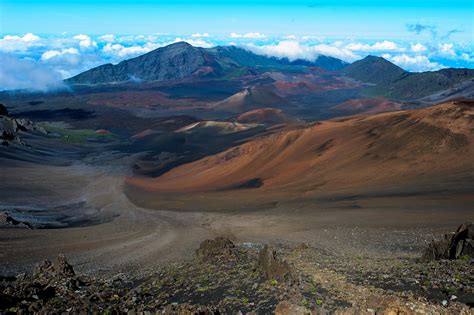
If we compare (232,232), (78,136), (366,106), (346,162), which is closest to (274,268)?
(232,232)

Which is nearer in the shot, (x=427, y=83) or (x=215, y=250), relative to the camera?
(x=215, y=250)

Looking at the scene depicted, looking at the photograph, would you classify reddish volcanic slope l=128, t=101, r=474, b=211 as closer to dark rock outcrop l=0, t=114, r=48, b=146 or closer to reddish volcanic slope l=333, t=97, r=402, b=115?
dark rock outcrop l=0, t=114, r=48, b=146

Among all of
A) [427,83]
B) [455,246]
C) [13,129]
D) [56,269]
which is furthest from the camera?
[427,83]

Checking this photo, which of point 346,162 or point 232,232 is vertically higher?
point 346,162

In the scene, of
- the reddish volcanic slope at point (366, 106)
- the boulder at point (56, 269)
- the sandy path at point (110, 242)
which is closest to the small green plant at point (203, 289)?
the boulder at point (56, 269)

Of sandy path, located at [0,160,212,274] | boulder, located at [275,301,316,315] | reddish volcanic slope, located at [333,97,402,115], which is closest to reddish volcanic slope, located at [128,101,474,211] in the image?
sandy path, located at [0,160,212,274]

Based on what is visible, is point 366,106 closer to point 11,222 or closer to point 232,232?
point 232,232

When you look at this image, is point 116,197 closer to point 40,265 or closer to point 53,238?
point 53,238
